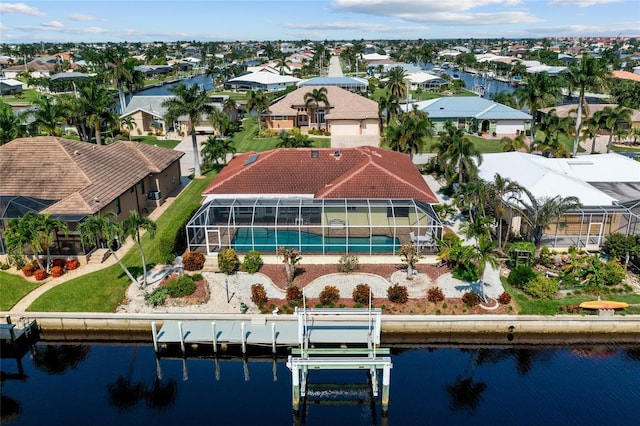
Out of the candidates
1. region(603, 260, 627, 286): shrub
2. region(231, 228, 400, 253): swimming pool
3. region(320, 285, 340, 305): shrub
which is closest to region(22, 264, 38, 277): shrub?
region(231, 228, 400, 253): swimming pool

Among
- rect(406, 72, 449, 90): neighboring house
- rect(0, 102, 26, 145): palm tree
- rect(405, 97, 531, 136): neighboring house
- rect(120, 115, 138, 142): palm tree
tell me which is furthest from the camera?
rect(406, 72, 449, 90): neighboring house

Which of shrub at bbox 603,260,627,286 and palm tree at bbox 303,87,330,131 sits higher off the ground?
palm tree at bbox 303,87,330,131

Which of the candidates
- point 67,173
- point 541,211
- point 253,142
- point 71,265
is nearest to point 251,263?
point 71,265

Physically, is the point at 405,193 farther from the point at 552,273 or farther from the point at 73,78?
the point at 73,78

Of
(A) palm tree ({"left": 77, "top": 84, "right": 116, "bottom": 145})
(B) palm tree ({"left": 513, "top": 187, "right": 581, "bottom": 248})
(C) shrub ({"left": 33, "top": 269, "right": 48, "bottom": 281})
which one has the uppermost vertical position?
(A) palm tree ({"left": 77, "top": 84, "right": 116, "bottom": 145})

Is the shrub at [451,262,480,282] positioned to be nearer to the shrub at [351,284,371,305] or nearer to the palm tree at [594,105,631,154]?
the shrub at [351,284,371,305]

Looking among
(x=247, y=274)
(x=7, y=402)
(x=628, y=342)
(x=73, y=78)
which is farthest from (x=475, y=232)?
(x=73, y=78)

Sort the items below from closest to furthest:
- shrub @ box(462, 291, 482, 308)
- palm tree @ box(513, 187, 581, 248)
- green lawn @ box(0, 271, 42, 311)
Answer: shrub @ box(462, 291, 482, 308) < green lawn @ box(0, 271, 42, 311) < palm tree @ box(513, 187, 581, 248)
